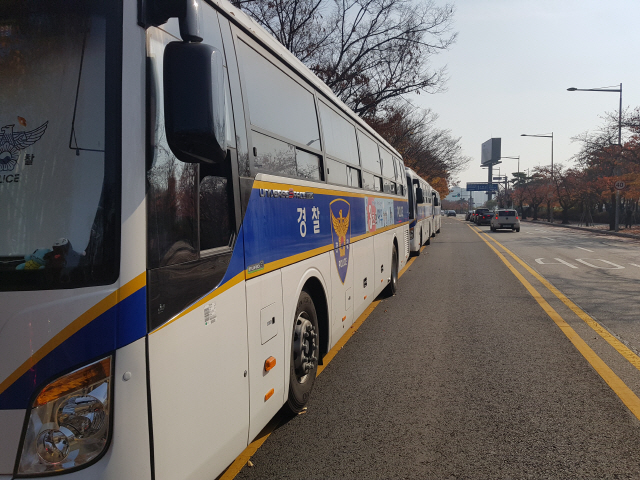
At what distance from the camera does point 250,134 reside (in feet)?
11.2

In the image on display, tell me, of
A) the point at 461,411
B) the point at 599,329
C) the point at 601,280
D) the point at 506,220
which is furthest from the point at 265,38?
the point at 506,220

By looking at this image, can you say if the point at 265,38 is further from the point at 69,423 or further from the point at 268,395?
the point at 69,423

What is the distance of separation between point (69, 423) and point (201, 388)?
646 millimetres

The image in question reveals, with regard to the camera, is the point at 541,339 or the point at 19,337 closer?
the point at 19,337

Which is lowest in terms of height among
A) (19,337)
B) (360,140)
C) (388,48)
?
(19,337)

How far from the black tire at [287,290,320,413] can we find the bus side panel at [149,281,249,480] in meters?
1.16

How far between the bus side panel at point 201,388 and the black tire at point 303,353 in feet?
3.81

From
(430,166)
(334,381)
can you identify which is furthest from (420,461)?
(430,166)

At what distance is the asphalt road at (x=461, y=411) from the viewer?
11.6 feet

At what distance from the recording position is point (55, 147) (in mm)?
2166

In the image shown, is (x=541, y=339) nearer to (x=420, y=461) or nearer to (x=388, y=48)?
(x=420, y=461)

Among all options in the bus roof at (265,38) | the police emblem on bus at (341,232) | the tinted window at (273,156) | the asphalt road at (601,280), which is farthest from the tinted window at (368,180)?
the asphalt road at (601,280)

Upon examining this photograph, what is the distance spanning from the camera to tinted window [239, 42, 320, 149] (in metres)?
3.58

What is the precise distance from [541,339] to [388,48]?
1633cm
